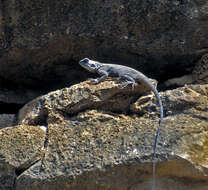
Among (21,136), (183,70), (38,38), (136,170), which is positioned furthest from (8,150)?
(183,70)

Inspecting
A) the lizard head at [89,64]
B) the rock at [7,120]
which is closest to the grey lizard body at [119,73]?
the lizard head at [89,64]

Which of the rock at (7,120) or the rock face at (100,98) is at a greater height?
the rock face at (100,98)

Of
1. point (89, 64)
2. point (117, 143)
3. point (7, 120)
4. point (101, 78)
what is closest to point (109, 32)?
point (89, 64)

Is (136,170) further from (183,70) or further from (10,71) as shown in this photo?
(10,71)

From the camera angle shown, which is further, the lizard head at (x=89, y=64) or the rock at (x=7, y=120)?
the rock at (x=7, y=120)

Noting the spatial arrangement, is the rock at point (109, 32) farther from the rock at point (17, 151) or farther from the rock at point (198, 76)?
the rock at point (17, 151)
